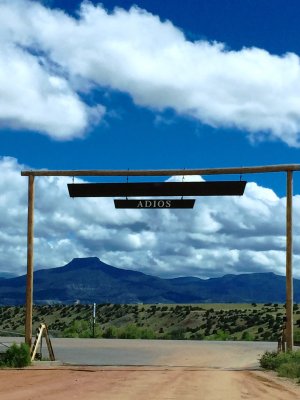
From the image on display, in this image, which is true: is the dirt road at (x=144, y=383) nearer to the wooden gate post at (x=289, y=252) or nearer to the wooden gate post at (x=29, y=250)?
the wooden gate post at (x=289, y=252)

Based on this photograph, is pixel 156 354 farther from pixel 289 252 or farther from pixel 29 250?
pixel 289 252

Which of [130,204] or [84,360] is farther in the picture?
[84,360]

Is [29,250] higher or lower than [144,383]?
higher

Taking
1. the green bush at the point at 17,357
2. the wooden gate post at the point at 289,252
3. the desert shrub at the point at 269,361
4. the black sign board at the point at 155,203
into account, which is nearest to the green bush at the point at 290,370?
the desert shrub at the point at 269,361

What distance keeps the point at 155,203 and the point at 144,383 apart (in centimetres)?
769

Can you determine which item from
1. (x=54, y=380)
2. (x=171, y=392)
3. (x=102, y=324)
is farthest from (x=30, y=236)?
(x=102, y=324)

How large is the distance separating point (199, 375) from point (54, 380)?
161 inches

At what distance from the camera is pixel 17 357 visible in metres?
22.2

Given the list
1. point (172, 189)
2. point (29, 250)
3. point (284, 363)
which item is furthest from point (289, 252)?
point (29, 250)

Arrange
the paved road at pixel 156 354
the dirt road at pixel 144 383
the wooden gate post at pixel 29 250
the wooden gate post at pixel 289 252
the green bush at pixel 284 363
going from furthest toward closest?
the paved road at pixel 156 354
the wooden gate post at pixel 29 250
the wooden gate post at pixel 289 252
the green bush at pixel 284 363
the dirt road at pixel 144 383

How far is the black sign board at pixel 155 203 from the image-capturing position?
2320 cm

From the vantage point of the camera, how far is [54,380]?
17.5 m

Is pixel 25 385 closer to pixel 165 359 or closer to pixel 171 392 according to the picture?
pixel 171 392

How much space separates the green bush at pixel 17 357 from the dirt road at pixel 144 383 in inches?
18.4
